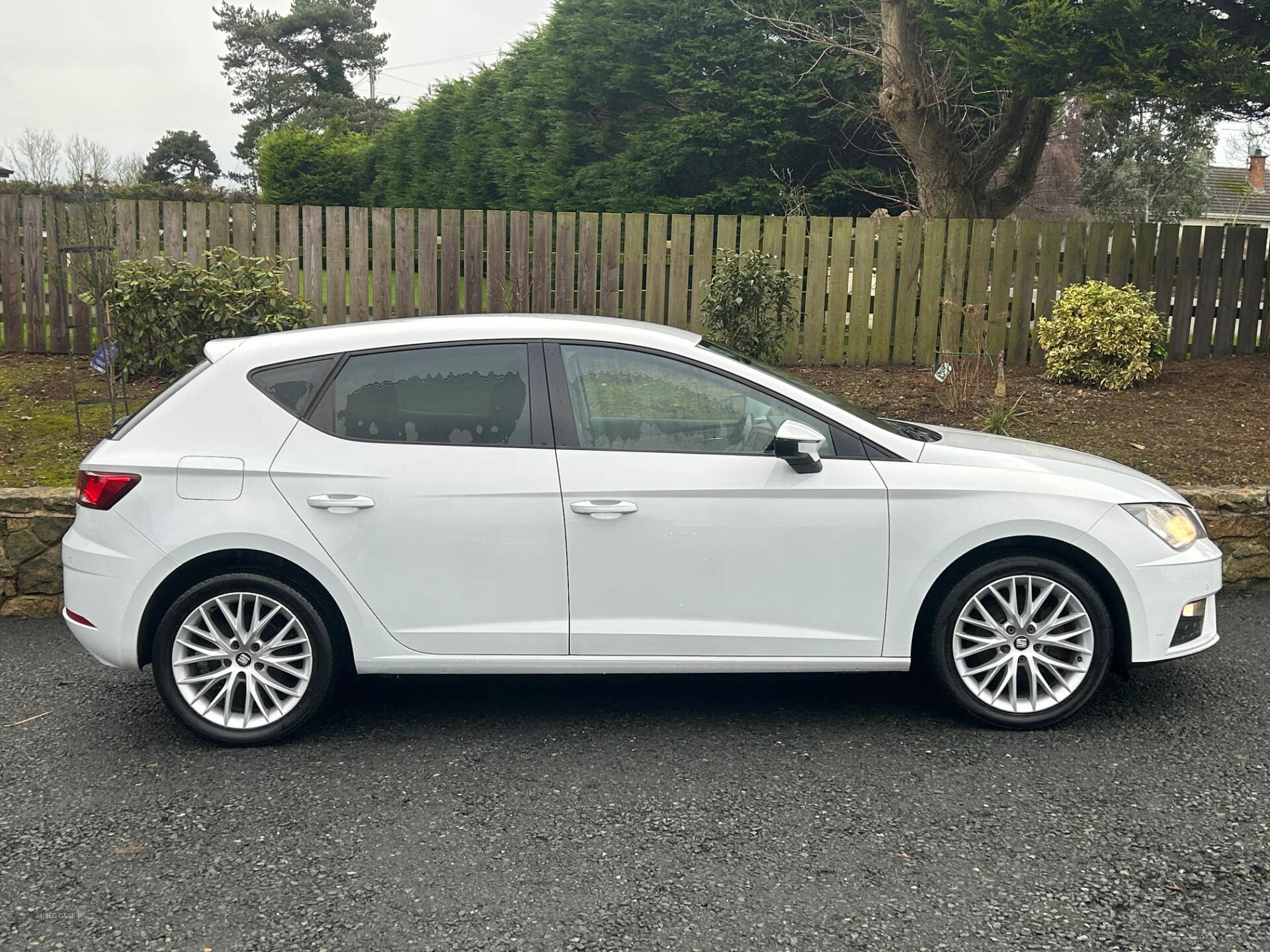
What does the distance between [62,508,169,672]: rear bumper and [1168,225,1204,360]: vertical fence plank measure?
35.3ft

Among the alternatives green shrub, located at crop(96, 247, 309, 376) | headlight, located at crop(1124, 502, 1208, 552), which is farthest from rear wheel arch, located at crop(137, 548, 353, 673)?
green shrub, located at crop(96, 247, 309, 376)

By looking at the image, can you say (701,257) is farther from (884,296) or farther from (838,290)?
(884,296)

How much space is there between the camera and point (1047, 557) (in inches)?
178

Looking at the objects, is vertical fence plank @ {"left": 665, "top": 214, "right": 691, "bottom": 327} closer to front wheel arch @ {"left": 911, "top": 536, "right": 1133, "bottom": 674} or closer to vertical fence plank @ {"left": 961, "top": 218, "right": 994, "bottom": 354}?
vertical fence plank @ {"left": 961, "top": 218, "right": 994, "bottom": 354}

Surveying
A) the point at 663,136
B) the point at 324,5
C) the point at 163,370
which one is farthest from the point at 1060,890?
the point at 324,5

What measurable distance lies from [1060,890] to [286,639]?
2.86 metres

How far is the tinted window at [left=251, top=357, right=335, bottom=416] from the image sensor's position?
448cm

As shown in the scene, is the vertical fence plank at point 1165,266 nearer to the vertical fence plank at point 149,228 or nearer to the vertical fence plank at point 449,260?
the vertical fence plank at point 449,260

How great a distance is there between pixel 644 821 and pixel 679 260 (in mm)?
8629

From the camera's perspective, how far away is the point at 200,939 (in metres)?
3.12

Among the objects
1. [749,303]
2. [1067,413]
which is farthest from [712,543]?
[749,303]

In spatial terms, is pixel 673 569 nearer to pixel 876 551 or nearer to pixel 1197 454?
pixel 876 551

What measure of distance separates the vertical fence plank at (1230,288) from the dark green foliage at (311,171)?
62.1 ft

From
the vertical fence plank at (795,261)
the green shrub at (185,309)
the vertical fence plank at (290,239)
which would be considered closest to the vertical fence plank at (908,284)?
the vertical fence plank at (795,261)
